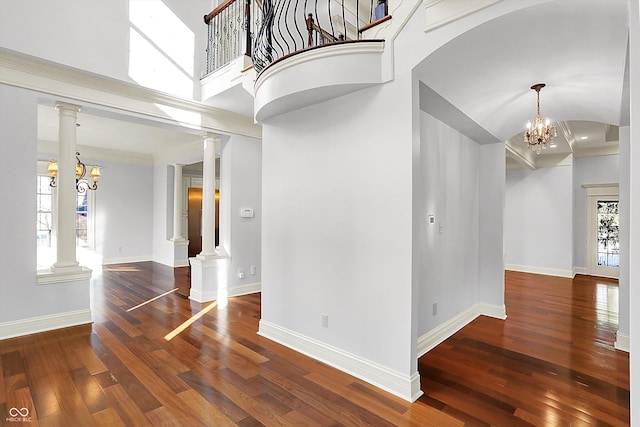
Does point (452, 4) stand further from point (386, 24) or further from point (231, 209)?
point (231, 209)

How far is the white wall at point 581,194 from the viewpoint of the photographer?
7.69 meters

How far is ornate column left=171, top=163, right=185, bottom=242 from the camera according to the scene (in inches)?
328

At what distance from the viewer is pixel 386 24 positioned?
8.82 feet

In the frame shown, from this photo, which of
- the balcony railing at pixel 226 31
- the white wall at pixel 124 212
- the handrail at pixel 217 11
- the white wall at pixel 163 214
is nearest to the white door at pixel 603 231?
the balcony railing at pixel 226 31

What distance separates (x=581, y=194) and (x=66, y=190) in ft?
34.5

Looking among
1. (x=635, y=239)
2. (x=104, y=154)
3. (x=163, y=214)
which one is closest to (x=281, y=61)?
(x=635, y=239)

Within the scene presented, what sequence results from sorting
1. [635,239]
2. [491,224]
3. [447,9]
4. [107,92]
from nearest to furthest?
[635,239]
[447,9]
[107,92]
[491,224]

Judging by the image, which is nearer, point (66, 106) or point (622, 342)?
point (622, 342)

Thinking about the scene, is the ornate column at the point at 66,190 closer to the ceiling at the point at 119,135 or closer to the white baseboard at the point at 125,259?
the ceiling at the point at 119,135

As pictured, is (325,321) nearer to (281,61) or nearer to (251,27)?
(281,61)

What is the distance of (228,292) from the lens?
17.7 feet

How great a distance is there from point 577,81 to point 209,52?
470 cm

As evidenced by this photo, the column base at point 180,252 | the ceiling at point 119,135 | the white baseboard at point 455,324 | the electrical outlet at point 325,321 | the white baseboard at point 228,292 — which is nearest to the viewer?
the electrical outlet at point 325,321
